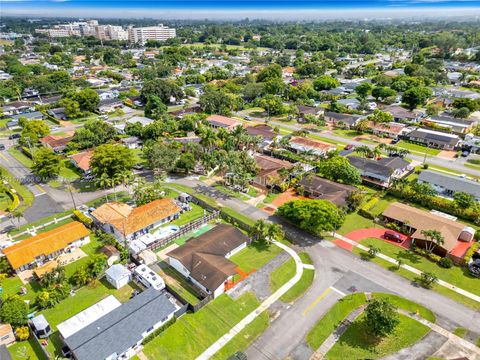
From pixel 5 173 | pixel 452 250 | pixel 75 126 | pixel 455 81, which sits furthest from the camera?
pixel 455 81

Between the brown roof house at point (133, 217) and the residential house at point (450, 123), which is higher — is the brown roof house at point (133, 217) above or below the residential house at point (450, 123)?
below

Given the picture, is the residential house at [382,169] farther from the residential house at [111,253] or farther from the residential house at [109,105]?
the residential house at [109,105]

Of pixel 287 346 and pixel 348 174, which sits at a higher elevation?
pixel 348 174

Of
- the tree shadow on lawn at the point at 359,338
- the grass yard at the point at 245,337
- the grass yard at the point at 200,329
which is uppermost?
the tree shadow on lawn at the point at 359,338

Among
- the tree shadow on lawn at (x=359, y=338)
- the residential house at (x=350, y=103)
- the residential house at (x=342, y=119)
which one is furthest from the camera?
the residential house at (x=350, y=103)

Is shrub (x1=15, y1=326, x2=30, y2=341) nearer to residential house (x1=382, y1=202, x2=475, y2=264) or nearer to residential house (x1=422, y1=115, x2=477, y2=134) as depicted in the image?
residential house (x1=382, y1=202, x2=475, y2=264)

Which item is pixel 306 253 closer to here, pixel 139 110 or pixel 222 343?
pixel 222 343

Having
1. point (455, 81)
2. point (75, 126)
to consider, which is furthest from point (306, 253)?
point (455, 81)

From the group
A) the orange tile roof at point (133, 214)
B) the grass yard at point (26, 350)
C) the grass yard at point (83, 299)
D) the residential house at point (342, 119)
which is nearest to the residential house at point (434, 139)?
the residential house at point (342, 119)
